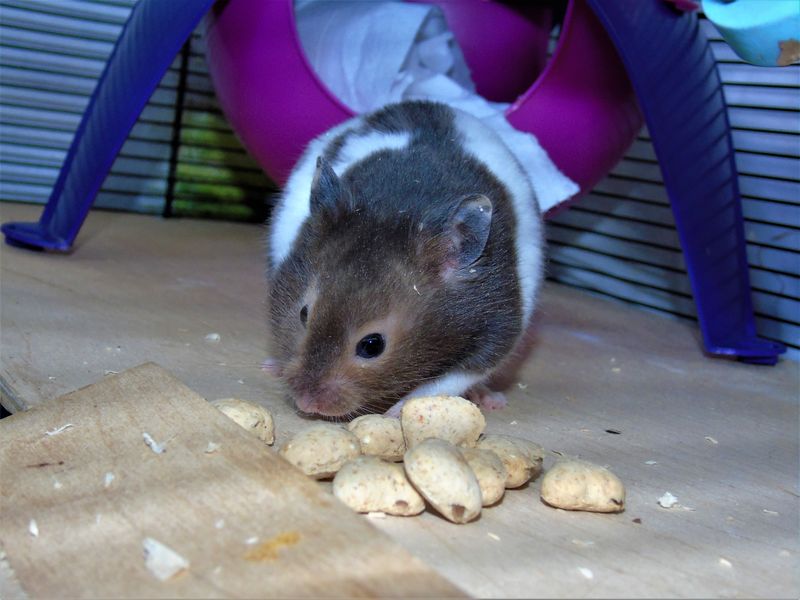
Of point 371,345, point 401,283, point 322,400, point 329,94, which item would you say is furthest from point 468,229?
point 329,94

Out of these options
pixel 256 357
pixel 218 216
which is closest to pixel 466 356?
pixel 256 357

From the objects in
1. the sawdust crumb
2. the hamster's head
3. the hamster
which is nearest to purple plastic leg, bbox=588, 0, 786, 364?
the hamster

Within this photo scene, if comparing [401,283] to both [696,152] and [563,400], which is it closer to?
[563,400]

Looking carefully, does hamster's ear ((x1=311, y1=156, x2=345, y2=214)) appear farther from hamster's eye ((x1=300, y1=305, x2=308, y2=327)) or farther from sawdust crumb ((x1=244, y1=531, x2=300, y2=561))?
sawdust crumb ((x1=244, y1=531, x2=300, y2=561))

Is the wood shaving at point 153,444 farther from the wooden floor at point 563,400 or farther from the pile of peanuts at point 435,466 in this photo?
the wooden floor at point 563,400

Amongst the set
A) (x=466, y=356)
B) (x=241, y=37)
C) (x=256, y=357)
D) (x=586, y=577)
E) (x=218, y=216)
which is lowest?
(x=218, y=216)

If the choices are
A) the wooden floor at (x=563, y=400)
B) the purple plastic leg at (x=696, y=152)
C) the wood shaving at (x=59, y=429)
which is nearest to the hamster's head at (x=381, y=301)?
the wooden floor at (x=563, y=400)

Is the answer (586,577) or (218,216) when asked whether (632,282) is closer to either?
(218,216)
